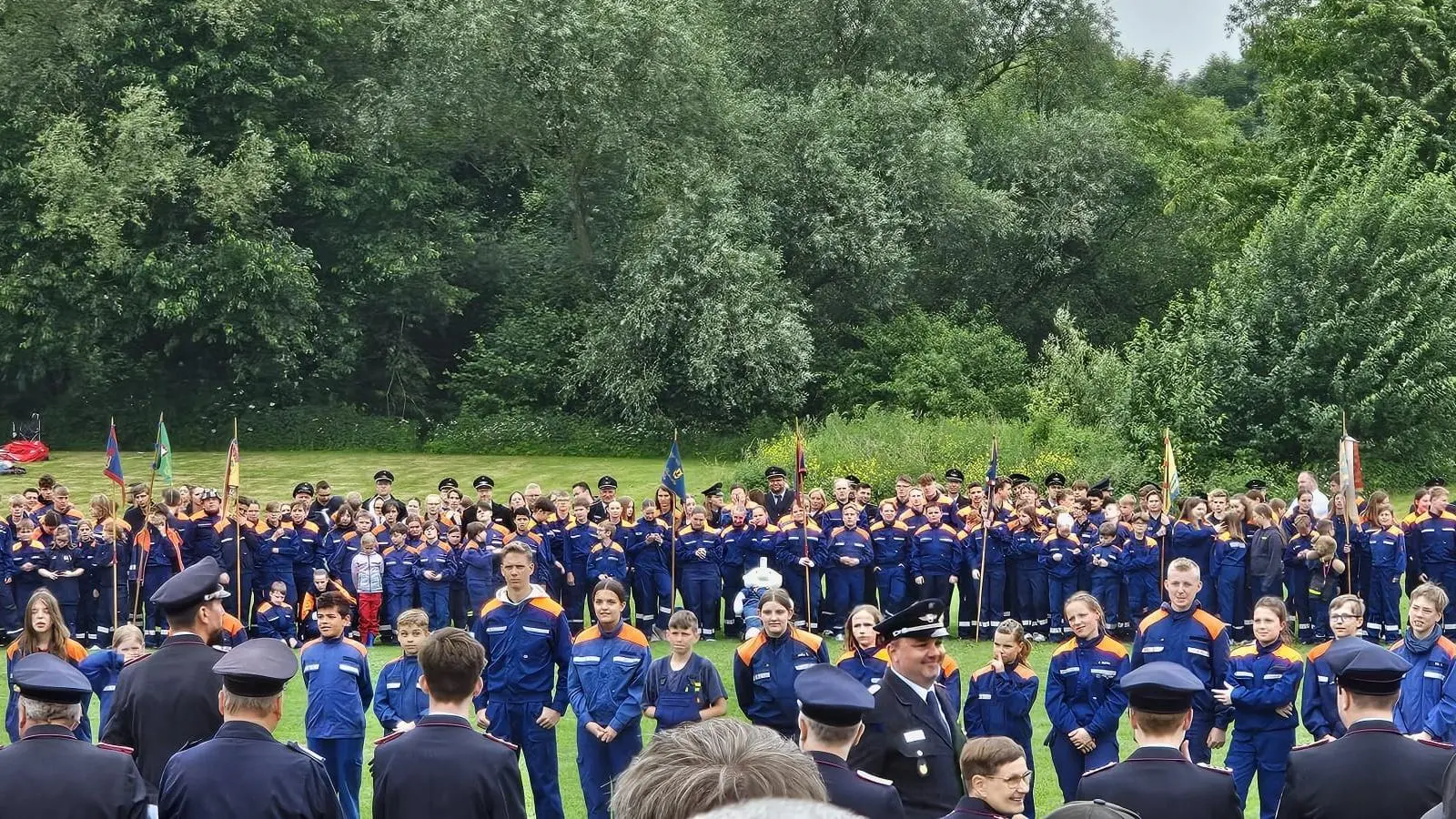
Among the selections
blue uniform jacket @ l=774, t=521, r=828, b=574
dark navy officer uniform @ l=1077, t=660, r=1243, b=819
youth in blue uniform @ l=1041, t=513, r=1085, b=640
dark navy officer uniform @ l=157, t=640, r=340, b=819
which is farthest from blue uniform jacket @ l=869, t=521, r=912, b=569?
dark navy officer uniform @ l=157, t=640, r=340, b=819

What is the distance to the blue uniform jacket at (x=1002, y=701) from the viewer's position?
10305 mm

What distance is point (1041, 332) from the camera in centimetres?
4459

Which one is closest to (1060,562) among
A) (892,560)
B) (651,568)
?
(892,560)

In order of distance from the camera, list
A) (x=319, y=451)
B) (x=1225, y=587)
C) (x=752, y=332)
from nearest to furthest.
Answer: (x=1225, y=587) < (x=752, y=332) < (x=319, y=451)

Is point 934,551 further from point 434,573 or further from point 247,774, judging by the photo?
point 247,774

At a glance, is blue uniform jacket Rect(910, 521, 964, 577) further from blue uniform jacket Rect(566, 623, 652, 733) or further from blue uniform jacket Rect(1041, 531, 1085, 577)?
blue uniform jacket Rect(566, 623, 652, 733)

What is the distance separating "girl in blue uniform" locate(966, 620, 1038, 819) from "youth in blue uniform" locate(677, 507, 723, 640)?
29.0 ft

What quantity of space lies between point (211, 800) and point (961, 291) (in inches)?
1511

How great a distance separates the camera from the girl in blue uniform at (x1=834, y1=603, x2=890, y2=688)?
9.09 m

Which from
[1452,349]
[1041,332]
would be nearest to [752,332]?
[1041,332]

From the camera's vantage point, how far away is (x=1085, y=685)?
10211mm

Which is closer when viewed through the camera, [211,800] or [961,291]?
[211,800]

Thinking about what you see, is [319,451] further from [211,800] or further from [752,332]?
[211,800]

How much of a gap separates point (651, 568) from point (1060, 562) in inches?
194
